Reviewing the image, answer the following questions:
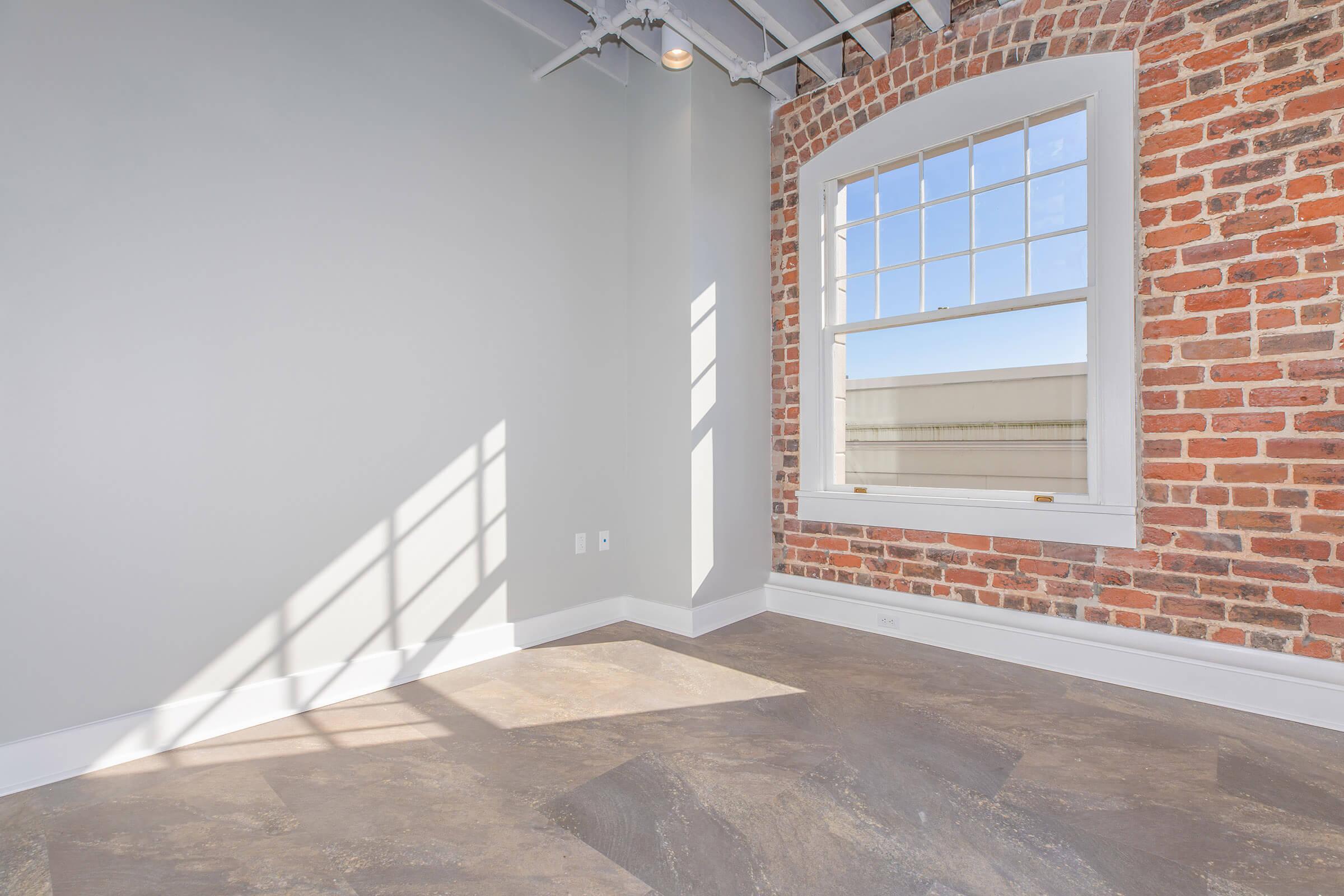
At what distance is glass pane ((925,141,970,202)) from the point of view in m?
3.30

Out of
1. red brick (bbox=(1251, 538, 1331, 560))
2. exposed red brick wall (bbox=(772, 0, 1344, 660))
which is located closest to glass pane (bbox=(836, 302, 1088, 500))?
exposed red brick wall (bbox=(772, 0, 1344, 660))

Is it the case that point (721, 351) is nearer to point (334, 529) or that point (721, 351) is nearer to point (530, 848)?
point (334, 529)

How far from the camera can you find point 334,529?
2.65 m

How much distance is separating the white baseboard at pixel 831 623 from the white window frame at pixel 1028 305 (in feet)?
1.39

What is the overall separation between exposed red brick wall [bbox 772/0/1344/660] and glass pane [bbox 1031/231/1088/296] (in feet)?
0.79

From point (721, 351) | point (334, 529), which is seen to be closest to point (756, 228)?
point (721, 351)

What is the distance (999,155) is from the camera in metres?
3.19

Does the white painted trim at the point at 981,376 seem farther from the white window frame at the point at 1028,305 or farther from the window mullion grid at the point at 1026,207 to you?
the window mullion grid at the point at 1026,207

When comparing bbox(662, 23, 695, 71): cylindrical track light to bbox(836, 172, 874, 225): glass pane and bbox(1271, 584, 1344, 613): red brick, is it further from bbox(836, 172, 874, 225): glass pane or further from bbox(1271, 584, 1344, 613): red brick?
bbox(1271, 584, 1344, 613): red brick

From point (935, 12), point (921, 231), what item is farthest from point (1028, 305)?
point (935, 12)

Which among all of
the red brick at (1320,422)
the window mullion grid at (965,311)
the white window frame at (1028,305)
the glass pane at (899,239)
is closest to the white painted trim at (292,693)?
the white window frame at (1028,305)

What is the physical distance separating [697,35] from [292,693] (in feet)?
11.2

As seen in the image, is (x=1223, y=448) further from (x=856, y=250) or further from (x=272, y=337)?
(x=272, y=337)

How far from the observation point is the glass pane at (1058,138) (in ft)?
9.66
